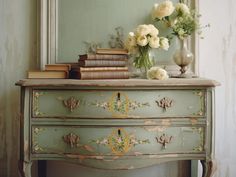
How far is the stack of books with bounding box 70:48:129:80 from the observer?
218 centimetres

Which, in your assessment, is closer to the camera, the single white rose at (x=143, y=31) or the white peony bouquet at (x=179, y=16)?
the single white rose at (x=143, y=31)

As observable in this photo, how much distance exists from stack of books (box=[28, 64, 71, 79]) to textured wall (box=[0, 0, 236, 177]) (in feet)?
1.28

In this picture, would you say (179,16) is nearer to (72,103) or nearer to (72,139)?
(72,103)

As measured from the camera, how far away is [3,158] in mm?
2709

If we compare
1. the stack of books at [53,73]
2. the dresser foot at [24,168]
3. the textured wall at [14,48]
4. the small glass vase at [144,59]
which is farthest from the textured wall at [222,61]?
the dresser foot at [24,168]

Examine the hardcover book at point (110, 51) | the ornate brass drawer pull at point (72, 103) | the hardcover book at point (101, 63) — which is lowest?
the ornate brass drawer pull at point (72, 103)

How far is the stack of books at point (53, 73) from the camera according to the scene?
2.23m

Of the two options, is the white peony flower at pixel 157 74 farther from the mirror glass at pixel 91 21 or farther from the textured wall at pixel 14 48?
the textured wall at pixel 14 48

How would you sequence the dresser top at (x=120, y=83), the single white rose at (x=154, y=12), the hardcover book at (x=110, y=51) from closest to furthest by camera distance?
the dresser top at (x=120, y=83) → the hardcover book at (x=110, y=51) → the single white rose at (x=154, y=12)

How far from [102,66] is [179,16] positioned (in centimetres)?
66

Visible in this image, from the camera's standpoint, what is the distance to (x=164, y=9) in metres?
2.43

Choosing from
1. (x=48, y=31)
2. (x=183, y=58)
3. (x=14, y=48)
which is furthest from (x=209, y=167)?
(x=14, y=48)

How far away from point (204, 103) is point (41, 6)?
1.29 metres

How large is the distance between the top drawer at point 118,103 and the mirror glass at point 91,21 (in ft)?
1.69
